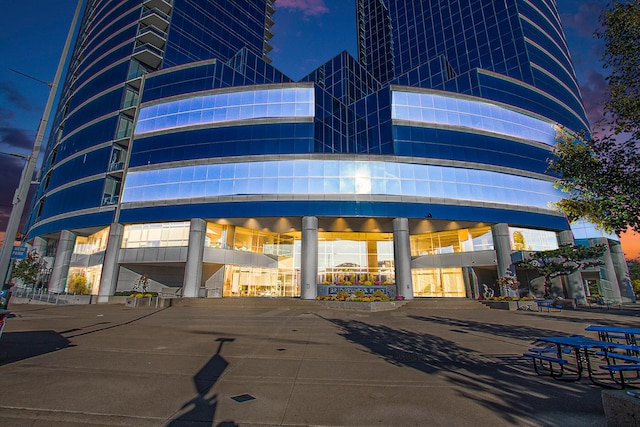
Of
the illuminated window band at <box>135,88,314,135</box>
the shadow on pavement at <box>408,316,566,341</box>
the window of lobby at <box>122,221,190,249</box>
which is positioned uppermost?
the illuminated window band at <box>135,88,314,135</box>

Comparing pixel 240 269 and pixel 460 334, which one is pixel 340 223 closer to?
pixel 240 269

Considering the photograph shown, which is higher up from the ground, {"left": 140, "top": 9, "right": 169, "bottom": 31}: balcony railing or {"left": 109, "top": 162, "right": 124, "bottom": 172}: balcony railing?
{"left": 140, "top": 9, "right": 169, "bottom": 31}: balcony railing

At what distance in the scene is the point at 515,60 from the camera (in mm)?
48469

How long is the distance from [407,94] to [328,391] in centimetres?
3733

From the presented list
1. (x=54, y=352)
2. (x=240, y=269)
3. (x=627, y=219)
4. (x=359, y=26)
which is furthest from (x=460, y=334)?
(x=359, y=26)

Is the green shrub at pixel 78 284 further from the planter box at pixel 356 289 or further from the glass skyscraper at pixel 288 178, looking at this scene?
the planter box at pixel 356 289

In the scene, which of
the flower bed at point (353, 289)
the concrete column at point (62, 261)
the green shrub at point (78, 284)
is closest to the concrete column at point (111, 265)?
the green shrub at point (78, 284)

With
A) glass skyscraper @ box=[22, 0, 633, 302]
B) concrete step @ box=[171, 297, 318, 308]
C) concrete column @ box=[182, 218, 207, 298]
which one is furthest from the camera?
glass skyscraper @ box=[22, 0, 633, 302]

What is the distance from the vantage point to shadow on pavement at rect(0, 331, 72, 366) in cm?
855

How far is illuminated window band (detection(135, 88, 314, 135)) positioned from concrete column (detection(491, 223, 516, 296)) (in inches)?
974

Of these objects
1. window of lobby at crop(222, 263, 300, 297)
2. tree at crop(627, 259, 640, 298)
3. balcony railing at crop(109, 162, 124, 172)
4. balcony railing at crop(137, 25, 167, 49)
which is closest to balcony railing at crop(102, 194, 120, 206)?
balcony railing at crop(109, 162, 124, 172)

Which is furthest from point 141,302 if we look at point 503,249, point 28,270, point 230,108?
point 503,249

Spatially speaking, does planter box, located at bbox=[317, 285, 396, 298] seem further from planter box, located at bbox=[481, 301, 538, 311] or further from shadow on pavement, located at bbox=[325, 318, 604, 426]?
shadow on pavement, located at bbox=[325, 318, 604, 426]

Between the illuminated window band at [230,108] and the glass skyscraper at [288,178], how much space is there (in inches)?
6.6
